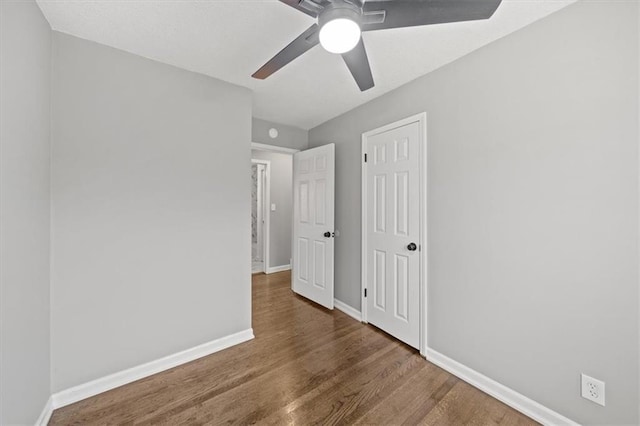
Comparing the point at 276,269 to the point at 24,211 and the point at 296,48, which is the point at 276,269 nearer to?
the point at 24,211

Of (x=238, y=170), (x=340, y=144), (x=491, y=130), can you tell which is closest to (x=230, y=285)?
(x=238, y=170)

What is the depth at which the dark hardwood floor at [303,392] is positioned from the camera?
1.54 meters

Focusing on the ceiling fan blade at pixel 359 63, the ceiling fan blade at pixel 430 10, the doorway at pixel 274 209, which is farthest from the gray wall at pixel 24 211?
the doorway at pixel 274 209

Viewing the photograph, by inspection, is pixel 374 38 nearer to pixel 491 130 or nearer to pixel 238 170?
pixel 491 130

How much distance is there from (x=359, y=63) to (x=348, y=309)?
2.50 m

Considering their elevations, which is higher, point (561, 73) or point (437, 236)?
point (561, 73)

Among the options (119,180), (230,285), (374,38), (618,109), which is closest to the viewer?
(618,109)

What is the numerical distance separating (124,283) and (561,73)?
3.11 meters

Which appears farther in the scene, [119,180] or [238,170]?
[238,170]

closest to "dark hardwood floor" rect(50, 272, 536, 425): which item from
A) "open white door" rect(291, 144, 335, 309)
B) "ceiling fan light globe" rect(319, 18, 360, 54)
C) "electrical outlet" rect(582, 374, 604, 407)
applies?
"electrical outlet" rect(582, 374, 604, 407)

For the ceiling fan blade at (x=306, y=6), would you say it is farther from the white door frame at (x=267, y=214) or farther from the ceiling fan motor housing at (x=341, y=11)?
the white door frame at (x=267, y=214)

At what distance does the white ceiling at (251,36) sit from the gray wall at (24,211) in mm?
335

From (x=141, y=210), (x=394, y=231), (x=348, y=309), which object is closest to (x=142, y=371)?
(x=141, y=210)

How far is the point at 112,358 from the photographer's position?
181cm
